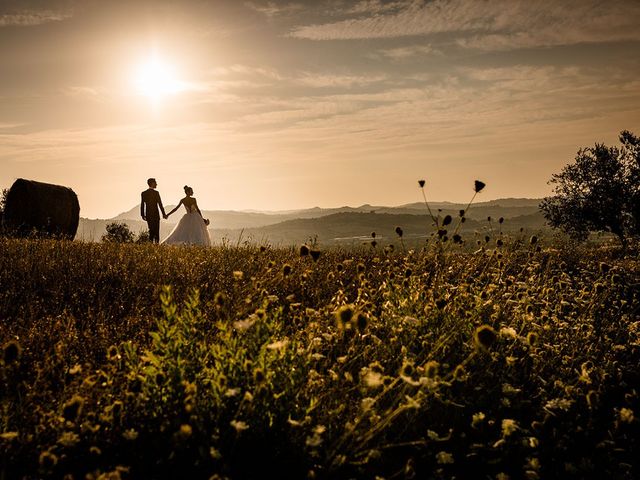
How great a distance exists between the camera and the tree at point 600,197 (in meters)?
22.5

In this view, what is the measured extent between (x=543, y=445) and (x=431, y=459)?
1026 millimetres

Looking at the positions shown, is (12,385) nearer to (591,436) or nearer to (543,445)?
(543,445)

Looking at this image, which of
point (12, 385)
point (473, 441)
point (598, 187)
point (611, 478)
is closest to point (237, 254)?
point (12, 385)

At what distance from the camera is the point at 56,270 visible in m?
6.50

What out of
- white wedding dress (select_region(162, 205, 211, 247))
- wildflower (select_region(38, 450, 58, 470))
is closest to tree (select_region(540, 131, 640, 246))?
white wedding dress (select_region(162, 205, 211, 247))

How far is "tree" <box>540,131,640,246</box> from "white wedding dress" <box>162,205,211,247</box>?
1820cm

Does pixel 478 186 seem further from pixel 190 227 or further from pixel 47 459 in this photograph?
pixel 190 227

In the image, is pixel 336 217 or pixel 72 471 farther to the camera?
pixel 336 217

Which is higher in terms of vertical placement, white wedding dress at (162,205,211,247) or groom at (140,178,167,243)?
groom at (140,178,167,243)

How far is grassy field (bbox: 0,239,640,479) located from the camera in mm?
2730

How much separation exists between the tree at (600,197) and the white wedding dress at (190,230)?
1820 centimetres

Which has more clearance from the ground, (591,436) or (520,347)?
(520,347)

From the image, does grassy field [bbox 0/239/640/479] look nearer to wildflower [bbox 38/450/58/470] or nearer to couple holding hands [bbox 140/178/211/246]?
wildflower [bbox 38/450/58/470]

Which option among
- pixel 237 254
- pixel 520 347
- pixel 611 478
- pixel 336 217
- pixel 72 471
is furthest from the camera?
pixel 336 217
